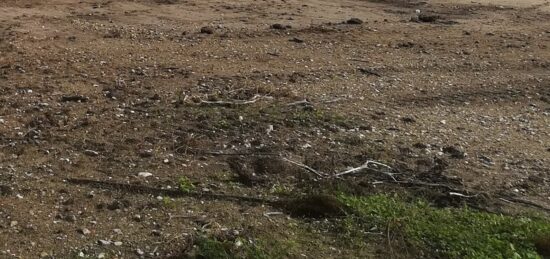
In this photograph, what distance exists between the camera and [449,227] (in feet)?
13.8

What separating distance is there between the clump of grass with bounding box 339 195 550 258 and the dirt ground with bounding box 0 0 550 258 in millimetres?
251

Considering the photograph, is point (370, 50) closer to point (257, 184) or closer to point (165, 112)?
point (165, 112)

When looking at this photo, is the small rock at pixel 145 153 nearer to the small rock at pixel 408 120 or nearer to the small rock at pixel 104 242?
the small rock at pixel 104 242

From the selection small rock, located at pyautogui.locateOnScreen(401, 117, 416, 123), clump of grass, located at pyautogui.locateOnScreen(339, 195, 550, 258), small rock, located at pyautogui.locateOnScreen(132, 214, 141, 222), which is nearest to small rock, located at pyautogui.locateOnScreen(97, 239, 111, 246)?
small rock, located at pyautogui.locateOnScreen(132, 214, 141, 222)

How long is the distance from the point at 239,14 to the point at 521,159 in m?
4.68

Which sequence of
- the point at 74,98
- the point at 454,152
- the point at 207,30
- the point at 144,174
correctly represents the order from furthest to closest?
1. the point at 207,30
2. the point at 74,98
3. the point at 454,152
4. the point at 144,174

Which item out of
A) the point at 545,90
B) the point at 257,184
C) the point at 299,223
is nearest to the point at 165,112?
the point at 257,184

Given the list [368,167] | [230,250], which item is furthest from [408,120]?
[230,250]

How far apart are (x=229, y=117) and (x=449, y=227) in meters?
1.93

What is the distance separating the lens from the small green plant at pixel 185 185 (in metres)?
4.39

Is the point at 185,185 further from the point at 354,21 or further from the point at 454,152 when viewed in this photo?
the point at 354,21

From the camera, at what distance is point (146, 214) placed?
4.09 meters

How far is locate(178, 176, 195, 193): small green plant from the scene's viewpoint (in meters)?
4.39

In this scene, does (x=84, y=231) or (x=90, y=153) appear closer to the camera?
(x=84, y=231)
